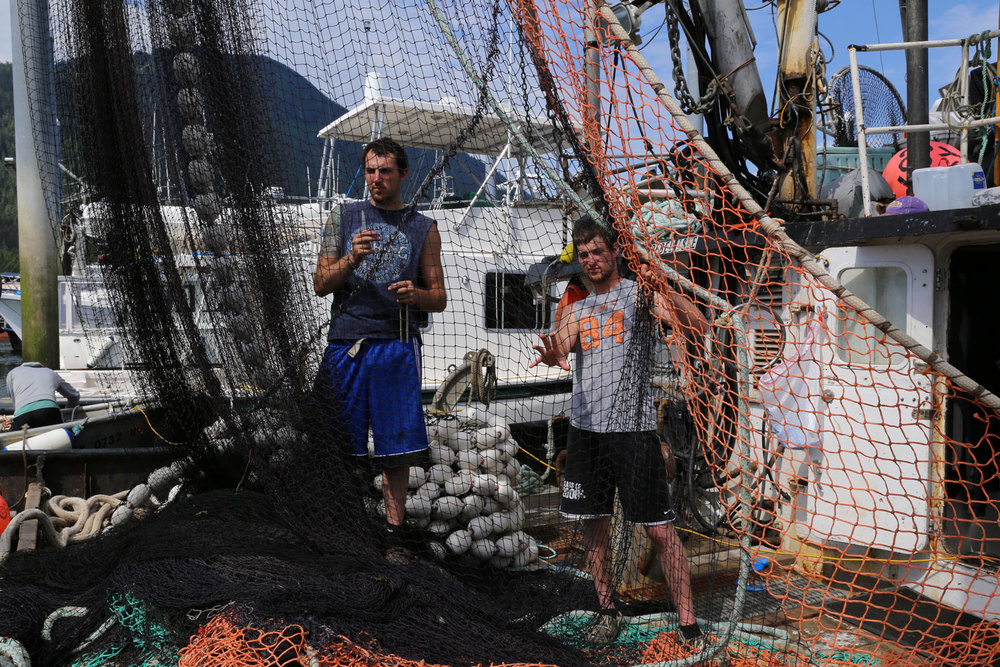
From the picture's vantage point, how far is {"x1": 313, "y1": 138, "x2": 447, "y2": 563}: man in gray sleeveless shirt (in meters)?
3.24

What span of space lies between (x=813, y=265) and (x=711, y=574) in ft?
7.61

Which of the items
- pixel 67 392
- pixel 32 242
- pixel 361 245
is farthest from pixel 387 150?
pixel 32 242

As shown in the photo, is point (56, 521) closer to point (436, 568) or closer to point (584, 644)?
point (436, 568)

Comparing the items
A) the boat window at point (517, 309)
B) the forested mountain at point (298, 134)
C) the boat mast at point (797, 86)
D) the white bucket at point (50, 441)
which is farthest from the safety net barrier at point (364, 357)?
the white bucket at point (50, 441)

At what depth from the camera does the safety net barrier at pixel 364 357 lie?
2.68 meters

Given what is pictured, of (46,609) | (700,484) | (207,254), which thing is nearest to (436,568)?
(46,609)

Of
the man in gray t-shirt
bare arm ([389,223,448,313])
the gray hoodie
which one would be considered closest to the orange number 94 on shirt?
bare arm ([389,223,448,313])

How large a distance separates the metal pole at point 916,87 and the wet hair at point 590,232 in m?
4.45

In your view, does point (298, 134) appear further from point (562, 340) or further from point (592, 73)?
point (562, 340)

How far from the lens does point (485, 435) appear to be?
3.92 m

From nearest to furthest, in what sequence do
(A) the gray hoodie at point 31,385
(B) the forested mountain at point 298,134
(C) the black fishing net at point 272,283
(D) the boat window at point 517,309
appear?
(C) the black fishing net at point 272,283
(B) the forested mountain at point 298,134
(D) the boat window at point 517,309
(A) the gray hoodie at point 31,385

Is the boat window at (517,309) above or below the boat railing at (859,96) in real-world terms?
below

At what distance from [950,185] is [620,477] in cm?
286

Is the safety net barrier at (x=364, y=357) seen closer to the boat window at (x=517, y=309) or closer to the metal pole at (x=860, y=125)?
the boat window at (x=517, y=309)
